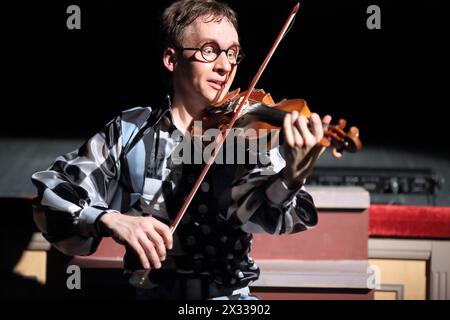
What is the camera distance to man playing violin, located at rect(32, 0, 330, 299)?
1848 mm

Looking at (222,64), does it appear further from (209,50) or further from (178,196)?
(178,196)

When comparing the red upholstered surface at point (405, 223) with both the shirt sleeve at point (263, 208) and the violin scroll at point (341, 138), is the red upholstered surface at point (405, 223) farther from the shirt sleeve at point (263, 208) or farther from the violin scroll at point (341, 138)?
the violin scroll at point (341, 138)

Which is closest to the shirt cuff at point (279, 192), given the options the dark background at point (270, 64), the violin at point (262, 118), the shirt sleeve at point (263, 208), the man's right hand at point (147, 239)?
the shirt sleeve at point (263, 208)

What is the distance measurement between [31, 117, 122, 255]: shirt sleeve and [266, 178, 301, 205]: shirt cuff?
378 millimetres

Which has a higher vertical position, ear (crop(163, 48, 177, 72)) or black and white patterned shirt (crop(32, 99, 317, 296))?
ear (crop(163, 48, 177, 72))

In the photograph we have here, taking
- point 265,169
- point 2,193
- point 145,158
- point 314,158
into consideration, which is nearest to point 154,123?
point 145,158

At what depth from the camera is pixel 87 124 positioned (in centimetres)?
438

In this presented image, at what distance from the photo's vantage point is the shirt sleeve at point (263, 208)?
1.84m

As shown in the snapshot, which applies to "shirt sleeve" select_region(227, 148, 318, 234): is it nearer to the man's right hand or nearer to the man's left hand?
the man's left hand

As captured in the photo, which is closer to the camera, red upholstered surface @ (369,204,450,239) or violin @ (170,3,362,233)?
violin @ (170,3,362,233)

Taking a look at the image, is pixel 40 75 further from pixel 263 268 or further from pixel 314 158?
pixel 314 158

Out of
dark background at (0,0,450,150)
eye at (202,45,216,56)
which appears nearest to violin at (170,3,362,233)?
eye at (202,45,216,56)

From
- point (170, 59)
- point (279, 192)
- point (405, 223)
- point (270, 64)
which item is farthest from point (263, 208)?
point (270, 64)

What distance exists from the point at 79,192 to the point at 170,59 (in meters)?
0.40
